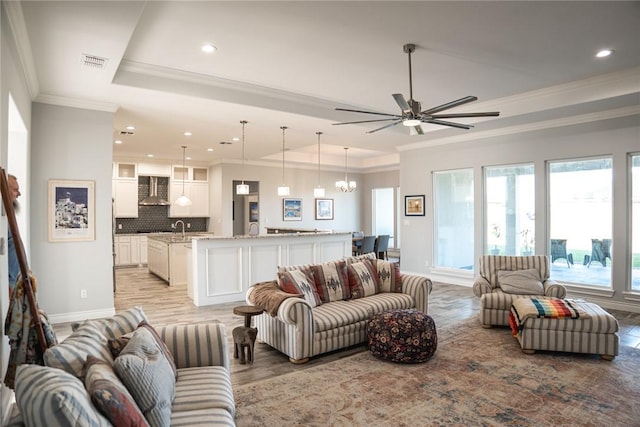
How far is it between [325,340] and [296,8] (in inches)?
116

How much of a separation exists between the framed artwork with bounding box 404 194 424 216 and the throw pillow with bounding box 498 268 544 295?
3.15 m

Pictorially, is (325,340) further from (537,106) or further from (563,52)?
(537,106)

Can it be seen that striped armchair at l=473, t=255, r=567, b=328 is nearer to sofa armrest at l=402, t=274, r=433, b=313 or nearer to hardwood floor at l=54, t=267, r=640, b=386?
hardwood floor at l=54, t=267, r=640, b=386

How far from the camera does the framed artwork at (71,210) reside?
4.68m

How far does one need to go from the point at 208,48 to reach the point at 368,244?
595 cm

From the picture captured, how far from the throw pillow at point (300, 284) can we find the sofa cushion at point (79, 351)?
6.68ft

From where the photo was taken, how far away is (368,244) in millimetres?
8844

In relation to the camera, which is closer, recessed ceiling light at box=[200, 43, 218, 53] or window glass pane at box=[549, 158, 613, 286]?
recessed ceiling light at box=[200, 43, 218, 53]

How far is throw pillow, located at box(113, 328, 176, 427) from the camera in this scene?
5.54ft

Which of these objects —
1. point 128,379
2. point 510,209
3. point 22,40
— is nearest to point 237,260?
point 22,40

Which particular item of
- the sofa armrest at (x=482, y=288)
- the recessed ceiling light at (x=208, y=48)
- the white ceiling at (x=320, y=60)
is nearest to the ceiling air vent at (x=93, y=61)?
the white ceiling at (x=320, y=60)

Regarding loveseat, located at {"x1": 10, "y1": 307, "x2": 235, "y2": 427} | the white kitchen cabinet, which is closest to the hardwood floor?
loveseat, located at {"x1": 10, "y1": 307, "x2": 235, "y2": 427}

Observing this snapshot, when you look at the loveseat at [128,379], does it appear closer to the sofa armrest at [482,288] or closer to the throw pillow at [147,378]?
the throw pillow at [147,378]

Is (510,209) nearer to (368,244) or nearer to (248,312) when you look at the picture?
(368,244)
